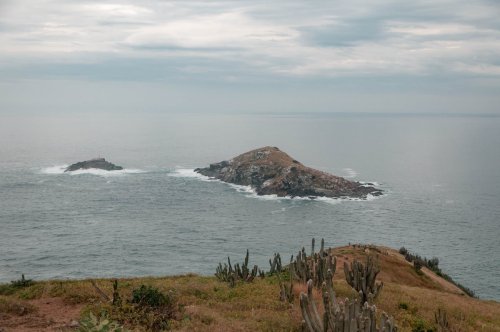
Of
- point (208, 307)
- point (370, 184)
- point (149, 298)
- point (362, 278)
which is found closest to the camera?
point (149, 298)

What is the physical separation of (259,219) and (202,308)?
276 ft

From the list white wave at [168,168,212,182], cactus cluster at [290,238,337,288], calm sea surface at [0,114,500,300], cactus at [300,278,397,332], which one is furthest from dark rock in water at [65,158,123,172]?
cactus at [300,278,397,332]

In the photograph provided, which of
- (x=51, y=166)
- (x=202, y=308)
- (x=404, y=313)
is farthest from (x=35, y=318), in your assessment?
(x=51, y=166)

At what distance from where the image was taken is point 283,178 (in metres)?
133

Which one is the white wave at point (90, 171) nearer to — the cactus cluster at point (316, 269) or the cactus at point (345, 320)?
the cactus cluster at point (316, 269)

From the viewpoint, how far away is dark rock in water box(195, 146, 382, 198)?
13000cm

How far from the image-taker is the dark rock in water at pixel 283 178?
130000mm

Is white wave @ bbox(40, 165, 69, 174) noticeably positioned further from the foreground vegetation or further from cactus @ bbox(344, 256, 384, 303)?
cactus @ bbox(344, 256, 384, 303)

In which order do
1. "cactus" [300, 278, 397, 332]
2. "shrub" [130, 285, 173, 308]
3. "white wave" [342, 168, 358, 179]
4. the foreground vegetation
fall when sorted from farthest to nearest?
"white wave" [342, 168, 358, 179] < "shrub" [130, 285, 173, 308] < the foreground vegetation < "cactus" [300, 278, 397, 332]

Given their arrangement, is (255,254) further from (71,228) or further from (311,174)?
(311,174)

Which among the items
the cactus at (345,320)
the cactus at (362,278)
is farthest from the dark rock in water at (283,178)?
the cactus at (345,320)

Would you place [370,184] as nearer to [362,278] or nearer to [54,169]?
[54,169]

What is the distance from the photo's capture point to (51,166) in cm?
16862

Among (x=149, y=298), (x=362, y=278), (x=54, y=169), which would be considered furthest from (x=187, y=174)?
(x=149, y=298)
